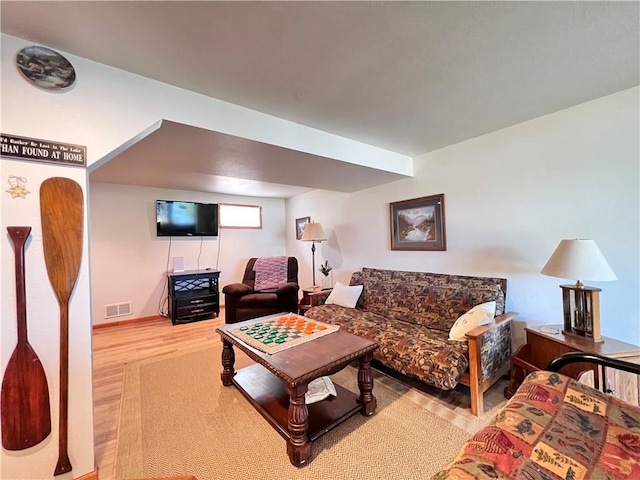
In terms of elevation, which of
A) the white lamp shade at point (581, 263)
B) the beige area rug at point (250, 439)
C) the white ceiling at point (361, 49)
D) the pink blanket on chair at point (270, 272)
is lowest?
the beige area rug at point (250, 439)

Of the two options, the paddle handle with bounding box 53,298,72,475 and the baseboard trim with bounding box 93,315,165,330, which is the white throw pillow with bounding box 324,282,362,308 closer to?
the paddle handle with bounding box 53,298,72,475

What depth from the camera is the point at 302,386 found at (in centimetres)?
150

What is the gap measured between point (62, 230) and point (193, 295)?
3066 mm

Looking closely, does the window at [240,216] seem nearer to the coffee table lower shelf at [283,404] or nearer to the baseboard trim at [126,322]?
the baseboard trim at [126,322]

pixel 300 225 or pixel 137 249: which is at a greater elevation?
pixel 300 225

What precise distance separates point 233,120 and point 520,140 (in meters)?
2.46

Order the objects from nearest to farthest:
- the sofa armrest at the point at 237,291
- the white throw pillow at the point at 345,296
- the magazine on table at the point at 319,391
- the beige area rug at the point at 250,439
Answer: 1. the beige area rug at the point at 250,439
2. the magazine on table at the point at 319,391
3. the white throw pillow at the point at 345,296
4. the sofa armrest at the point at 237,291

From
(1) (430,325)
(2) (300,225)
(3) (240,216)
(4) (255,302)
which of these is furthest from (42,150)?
(2) (300,225)

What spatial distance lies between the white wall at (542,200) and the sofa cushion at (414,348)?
87cm

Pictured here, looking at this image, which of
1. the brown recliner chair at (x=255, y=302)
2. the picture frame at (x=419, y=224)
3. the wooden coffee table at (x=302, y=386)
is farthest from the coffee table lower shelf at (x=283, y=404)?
the picture frame at (x=419, y=224)

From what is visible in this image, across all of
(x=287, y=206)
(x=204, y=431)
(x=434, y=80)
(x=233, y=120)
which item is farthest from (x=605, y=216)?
(x=287, y=206)

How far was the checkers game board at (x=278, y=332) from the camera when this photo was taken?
191cm

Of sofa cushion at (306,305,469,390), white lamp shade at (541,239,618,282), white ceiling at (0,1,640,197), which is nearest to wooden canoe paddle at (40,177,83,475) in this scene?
white ceiling at (0,1,640,197)

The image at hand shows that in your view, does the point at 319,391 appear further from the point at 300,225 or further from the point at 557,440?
the point at 300,225
